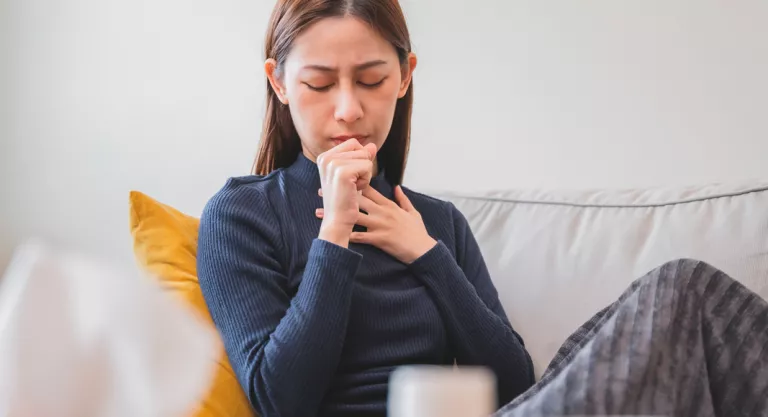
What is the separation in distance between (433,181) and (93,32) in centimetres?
77

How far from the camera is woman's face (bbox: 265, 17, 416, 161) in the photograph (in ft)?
3.52

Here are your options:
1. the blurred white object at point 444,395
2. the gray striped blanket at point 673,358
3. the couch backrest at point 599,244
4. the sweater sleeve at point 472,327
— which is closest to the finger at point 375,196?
the sweater sleeve at point 472,327

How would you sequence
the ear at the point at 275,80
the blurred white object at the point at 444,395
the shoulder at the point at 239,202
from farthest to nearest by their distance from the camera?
the ear at the point at 275,80 → the shoulder at the point at 239,202 → the blurred white object at the point at 444,395

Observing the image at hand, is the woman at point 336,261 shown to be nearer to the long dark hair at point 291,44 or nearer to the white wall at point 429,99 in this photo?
the long dark hair at point 291,44

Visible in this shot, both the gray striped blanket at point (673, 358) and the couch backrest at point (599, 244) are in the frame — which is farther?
the couch backrest at point (599, 244)

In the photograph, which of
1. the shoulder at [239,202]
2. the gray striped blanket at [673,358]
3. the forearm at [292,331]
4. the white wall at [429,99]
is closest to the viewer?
the gray striped blanket at [673,358]

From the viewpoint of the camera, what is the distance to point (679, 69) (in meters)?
1.50

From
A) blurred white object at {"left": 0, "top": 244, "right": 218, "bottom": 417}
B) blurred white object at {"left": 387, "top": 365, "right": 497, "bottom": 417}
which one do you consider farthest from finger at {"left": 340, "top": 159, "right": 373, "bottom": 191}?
blurred white object at {"left": 387, "top": 365, "right": 497, "bottom": 417}

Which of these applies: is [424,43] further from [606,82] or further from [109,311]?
[109,311]

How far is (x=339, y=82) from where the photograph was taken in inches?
42.6

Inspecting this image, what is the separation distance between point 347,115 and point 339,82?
5 cm

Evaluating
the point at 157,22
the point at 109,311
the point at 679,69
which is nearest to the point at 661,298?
the point at 109,311

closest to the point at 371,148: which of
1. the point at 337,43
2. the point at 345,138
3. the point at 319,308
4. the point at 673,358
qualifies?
the point at 345,138

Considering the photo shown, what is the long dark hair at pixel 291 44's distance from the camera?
109 centimetres
